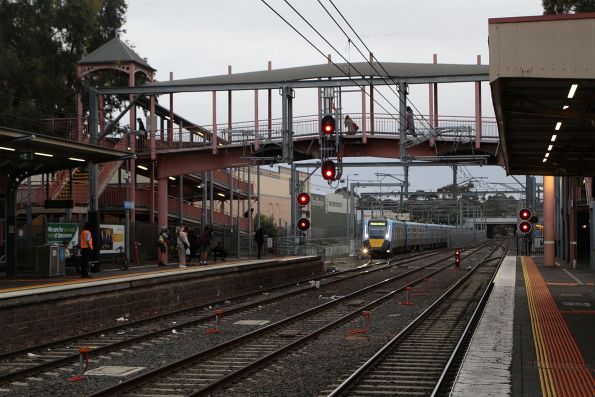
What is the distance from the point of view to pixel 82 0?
1709 inches

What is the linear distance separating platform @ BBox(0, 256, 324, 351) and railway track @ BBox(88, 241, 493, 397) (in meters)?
3.70

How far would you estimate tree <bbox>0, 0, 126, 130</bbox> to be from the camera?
40.5 metres

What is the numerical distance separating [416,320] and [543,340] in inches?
165

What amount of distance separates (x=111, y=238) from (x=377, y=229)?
2712 cm

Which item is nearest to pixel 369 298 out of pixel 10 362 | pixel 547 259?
pixel 10 362

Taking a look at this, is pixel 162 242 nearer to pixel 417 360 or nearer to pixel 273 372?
pixel 417 360

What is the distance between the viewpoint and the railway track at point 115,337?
12036 millimetres

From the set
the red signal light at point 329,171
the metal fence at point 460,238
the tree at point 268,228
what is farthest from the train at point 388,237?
the red signal light at point 329,171

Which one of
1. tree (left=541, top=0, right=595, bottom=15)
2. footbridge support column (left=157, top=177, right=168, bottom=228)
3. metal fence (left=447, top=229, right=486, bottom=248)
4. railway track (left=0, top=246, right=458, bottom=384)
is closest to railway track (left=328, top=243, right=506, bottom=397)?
railway track (left=0, top=246, right=458, bottom=384)

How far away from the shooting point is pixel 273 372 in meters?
11.7

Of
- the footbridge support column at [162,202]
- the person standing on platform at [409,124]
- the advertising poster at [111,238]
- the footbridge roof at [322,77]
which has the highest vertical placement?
the footbridge roof at [322,77]

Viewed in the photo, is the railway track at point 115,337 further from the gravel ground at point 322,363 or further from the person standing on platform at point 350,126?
the person standing on platform at point 350,126

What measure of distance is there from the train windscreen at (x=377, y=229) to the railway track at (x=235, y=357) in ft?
108

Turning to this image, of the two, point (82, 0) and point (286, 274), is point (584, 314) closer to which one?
point (286, 274)
